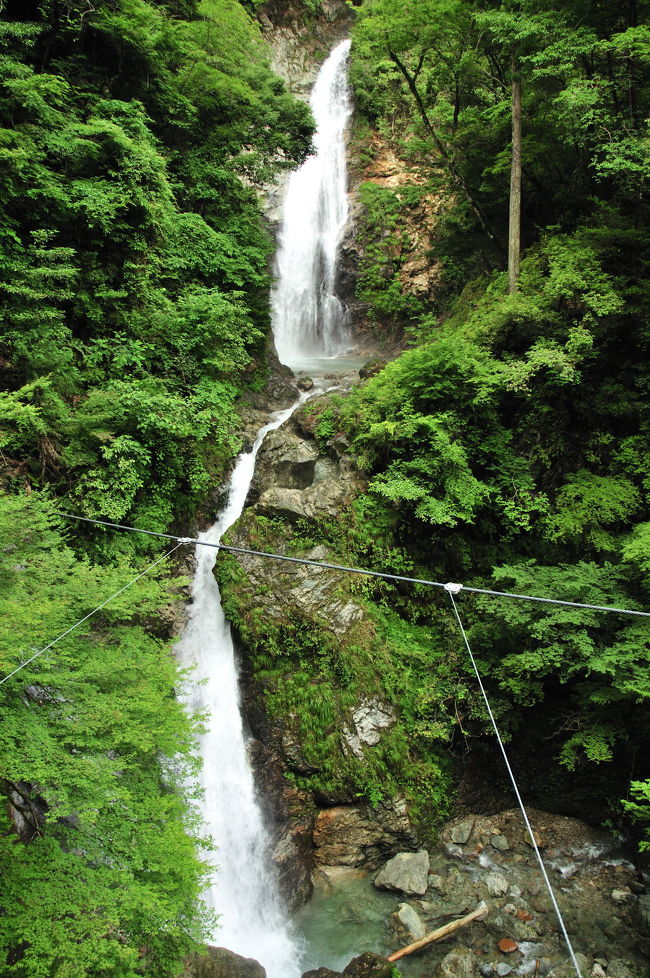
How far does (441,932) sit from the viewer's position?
6.20m

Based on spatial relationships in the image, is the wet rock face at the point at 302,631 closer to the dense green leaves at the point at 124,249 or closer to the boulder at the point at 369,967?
the boulder at the point at 369,967

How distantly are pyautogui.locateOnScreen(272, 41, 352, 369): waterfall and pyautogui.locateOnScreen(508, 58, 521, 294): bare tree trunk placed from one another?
358 inches

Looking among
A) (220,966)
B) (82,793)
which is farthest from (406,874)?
(82,793)

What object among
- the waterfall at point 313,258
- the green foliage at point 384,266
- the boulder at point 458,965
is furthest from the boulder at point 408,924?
the green foliage at point 384,266

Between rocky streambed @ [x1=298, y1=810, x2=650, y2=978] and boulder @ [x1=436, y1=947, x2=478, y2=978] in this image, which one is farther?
rocky streambed @ [x1=298, y1=810, x2=650, y2=978]

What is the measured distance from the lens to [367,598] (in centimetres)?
857

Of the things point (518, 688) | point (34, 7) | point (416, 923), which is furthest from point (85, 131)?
point (416, 923)

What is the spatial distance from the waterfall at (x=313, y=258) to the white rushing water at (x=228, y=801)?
11.1 m

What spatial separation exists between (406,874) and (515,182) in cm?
1238

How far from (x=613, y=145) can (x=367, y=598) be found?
8395mm

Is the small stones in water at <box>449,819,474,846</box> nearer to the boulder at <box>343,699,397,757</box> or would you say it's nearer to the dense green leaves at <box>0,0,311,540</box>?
the boulder at <box>343,699,397,757</box>

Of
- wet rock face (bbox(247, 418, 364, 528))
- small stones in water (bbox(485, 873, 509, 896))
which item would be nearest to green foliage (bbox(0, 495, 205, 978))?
wet rock face (bbox(247, 418, 364, 528))

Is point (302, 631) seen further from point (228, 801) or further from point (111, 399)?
point (111, 399)

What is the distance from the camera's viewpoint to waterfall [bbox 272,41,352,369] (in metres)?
18.8
